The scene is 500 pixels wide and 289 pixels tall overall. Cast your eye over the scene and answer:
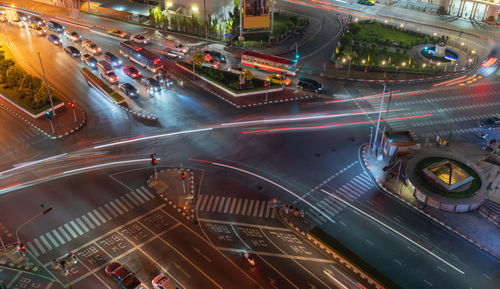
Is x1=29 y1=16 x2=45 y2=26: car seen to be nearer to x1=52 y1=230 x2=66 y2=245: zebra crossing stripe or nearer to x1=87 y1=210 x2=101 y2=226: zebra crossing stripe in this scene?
x1=87 y1=210 x2=101 y2=226: zebra crossing stripe

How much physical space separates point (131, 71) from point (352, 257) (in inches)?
2490

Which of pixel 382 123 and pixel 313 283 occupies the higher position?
pixel 382 123

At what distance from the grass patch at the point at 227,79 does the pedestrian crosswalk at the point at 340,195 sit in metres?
31.3

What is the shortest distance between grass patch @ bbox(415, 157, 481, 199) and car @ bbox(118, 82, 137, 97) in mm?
54583

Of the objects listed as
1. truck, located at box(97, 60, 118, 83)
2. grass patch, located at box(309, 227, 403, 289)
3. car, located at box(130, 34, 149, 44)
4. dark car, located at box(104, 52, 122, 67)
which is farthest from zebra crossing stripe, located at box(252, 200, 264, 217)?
car, located at box(130, 34, 149, 44)

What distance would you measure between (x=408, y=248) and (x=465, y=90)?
48494 mm

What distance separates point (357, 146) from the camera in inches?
2872

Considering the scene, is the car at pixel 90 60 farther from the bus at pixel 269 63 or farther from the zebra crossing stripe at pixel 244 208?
the zebra crossing stripe at pixel 244 208

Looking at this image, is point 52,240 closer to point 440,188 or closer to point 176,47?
point 440,188

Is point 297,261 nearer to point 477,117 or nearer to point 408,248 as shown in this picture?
point 408,248

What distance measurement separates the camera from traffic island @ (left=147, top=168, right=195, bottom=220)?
200 ft

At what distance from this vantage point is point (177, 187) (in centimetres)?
6462

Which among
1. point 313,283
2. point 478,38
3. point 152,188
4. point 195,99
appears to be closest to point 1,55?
point 195,99

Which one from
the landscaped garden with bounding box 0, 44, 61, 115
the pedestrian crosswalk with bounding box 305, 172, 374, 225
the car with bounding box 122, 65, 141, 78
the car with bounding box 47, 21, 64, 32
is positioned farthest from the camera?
the car with bounding box 47, 21, 64, 32
